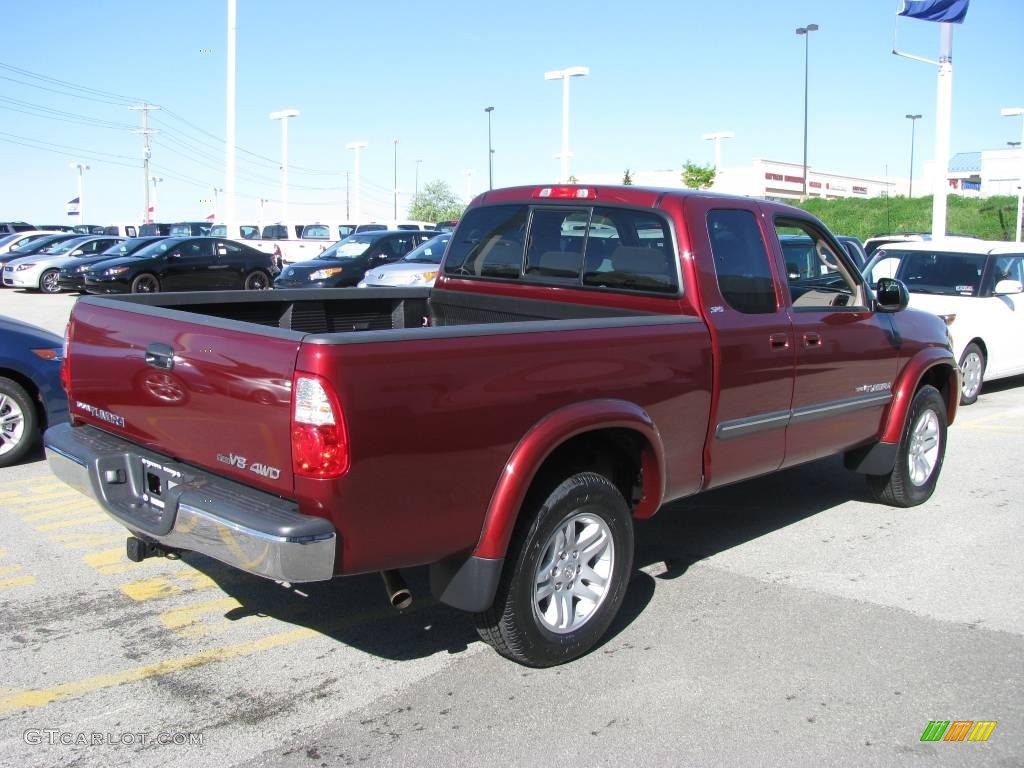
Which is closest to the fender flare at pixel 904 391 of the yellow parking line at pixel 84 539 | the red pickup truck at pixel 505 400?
the red pickup truck at pixel 505 400

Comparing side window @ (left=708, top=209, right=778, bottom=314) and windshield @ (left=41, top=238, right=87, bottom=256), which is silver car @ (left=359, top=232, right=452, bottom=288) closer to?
side window @ (left=708, top=209, right=778, bottom=314)

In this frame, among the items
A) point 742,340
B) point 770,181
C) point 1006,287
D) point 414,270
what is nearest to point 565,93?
point 414,270

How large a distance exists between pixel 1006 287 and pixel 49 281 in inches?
950

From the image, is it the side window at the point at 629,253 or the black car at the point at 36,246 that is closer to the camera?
the side window at the point at 629,253

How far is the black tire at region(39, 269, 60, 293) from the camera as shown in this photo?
27.2 meters

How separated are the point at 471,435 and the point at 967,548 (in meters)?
3.73

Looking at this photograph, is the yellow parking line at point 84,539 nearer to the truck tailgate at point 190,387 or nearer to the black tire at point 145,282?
the truck tailgate at point 190,387

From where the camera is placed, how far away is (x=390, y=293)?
5.94 meters

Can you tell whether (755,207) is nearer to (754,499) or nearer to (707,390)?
(707,390)

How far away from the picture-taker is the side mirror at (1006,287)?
11.2 metres

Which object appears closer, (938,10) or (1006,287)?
(1006,287)

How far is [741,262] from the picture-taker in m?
5.11

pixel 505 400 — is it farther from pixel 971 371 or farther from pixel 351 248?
pixel 351 248

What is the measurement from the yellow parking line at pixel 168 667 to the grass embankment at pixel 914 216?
47.0m
